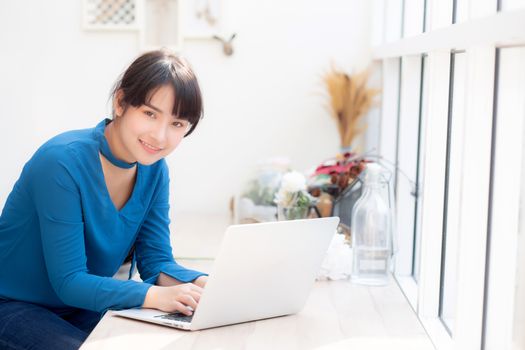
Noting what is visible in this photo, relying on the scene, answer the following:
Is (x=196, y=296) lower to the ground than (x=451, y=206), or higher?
lower

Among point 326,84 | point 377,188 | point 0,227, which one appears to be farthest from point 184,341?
point 326,84

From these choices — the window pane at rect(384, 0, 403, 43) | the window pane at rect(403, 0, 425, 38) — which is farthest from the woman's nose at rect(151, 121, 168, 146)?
the window pane at rect(384, 0, 403, 43)

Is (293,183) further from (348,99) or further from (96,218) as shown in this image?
(348,99)

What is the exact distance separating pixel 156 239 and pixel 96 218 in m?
0.24

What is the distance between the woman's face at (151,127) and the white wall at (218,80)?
1.56 meters

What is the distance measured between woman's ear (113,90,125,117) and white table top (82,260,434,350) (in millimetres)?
471

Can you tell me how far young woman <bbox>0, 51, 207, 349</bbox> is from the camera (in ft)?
5.52

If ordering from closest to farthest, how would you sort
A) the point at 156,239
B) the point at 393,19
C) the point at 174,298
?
the point at 174,298, the point at 156,239, the point at 393,19

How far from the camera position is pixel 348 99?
3242 millimetres

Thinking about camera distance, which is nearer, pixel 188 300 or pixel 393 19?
pixel 188 300

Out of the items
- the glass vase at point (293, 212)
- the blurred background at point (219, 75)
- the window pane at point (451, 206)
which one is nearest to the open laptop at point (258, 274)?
the window pane at point (451, 206)

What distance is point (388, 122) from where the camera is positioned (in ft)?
9.82

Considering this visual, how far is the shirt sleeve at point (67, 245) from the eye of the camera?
65.1 inches

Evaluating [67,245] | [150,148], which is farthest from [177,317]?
[150,148]
